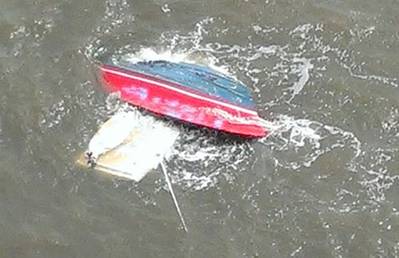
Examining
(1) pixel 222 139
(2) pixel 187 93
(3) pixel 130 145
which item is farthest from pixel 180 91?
(3) pixel 130 145

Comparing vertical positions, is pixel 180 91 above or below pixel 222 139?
above

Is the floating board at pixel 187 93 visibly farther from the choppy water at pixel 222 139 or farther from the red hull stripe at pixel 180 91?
the choppy water at pixel 222 139

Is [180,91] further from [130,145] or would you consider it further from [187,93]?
[130,145]

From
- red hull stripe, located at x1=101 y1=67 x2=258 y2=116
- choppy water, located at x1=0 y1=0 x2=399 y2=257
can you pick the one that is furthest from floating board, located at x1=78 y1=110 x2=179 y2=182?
red hull stripe, located at x1=101 y1=67 x2=258 y2=116

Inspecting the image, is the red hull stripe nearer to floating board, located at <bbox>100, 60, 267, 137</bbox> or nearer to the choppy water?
floating board, located at <bbox>100, 60, 267, 137</bbox>

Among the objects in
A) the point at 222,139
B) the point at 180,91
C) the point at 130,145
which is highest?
the point at 180,91

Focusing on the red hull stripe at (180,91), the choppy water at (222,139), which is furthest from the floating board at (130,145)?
the red hull stripe at (180,91)
